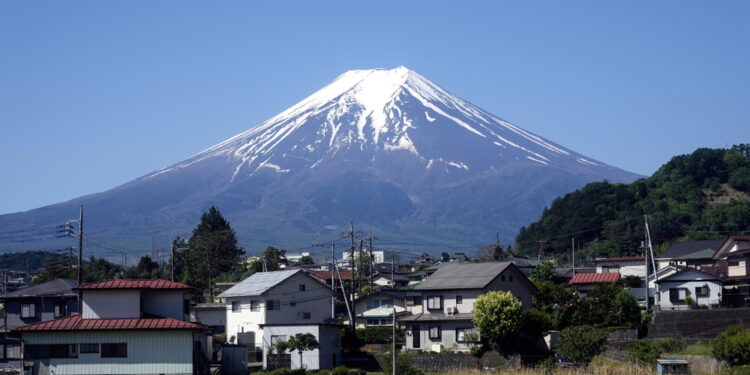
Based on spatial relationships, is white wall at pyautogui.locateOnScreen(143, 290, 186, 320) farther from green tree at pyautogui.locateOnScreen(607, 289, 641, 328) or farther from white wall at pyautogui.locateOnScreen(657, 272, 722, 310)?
white wall at pyautogui.locateOnScreen(657, 272, 722, 310)

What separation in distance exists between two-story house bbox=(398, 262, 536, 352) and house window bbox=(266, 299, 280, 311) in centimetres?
662

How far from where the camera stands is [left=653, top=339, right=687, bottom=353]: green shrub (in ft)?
126

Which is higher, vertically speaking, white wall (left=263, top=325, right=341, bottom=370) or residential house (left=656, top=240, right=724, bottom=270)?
residential house (left=656, top=240, right=724, bottom=270)

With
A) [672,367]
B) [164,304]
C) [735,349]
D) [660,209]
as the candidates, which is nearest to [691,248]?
[660,209]

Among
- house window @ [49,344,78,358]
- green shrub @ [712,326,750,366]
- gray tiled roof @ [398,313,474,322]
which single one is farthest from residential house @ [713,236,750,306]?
house window @ [49,344,78,358]

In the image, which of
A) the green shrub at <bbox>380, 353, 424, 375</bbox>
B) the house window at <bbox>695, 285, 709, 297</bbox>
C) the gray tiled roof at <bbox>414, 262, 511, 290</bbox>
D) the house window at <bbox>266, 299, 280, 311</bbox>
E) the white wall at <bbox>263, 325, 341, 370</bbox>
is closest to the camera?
the green shrub at <bbox>380, 353, 424, 375</bbox>

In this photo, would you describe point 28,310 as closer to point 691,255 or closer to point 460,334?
point 460,334

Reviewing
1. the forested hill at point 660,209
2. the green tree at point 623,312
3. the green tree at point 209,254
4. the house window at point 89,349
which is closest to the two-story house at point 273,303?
the house window at point 89,349

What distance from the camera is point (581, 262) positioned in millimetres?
88312

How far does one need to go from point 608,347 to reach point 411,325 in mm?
9452

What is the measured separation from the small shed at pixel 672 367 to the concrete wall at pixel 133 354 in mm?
Answer: 15548

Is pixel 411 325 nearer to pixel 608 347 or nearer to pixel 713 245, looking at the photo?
pixel 608 347

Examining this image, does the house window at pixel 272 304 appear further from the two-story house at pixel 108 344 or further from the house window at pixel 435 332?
the two-story house at pixel 108 344

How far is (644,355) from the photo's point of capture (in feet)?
116
